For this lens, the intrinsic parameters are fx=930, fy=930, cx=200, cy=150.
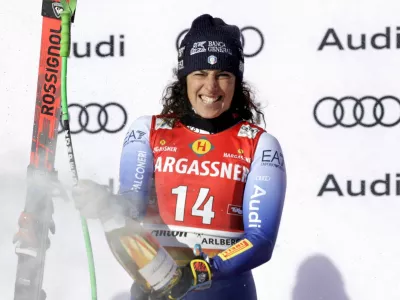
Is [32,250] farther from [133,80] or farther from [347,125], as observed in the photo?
[347,125]

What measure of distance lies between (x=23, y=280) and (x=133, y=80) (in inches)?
53.8

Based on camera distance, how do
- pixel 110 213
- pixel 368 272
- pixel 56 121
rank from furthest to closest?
pixel 368 272
pixel 56 121
pixel 110 213

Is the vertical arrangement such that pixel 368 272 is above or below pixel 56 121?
below

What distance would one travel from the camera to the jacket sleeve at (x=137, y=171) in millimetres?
3723

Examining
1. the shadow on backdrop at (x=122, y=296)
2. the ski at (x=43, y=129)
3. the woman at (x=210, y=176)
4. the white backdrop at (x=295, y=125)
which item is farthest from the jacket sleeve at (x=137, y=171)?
the shadow on backdrop at (x=122, y=296)

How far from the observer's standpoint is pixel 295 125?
18.4 ft

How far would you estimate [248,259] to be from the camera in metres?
3.58

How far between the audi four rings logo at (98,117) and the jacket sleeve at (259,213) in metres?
1.97

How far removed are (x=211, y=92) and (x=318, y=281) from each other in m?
2.21

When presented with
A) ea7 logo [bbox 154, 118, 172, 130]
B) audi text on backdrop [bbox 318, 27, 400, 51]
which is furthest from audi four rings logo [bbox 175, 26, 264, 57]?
ea7 logo [bbox 154, 118, 172, 130]

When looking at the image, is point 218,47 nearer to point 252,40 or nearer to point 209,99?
point 209,99

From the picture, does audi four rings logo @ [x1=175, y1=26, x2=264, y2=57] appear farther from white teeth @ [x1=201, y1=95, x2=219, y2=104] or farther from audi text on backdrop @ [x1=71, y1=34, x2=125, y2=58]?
white teeth @ [x1=201, y1=95, x2=219, y2=104]

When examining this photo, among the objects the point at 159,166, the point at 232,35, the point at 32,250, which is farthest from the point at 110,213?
the point at 32,250

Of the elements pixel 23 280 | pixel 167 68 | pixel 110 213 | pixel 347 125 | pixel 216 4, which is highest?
pixel 216 4
